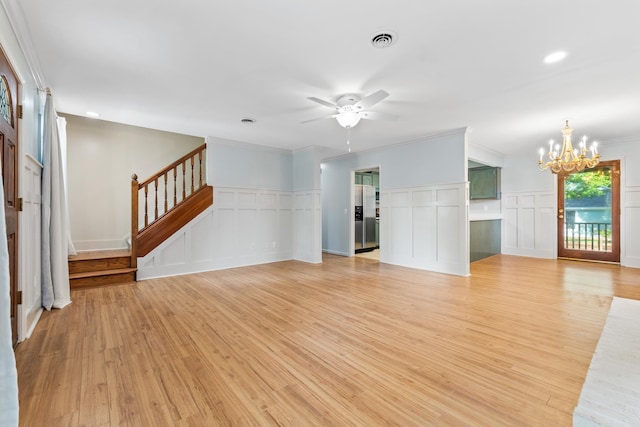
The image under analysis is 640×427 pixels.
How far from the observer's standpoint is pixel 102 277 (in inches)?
171

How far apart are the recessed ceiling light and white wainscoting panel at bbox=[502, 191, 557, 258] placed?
535cm

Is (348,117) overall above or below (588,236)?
above

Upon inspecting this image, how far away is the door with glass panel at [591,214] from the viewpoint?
5.95 metres

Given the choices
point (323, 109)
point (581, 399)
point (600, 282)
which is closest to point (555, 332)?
point (581, 399)

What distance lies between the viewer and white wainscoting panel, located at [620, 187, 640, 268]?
18.4ft

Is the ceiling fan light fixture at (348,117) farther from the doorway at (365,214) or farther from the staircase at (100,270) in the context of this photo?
the staircase at (100,270)

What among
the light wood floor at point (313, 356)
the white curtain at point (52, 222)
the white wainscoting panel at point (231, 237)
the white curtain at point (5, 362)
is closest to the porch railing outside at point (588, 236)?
the light wood floor at point (313, 356)

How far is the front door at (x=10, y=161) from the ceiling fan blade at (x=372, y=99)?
2.91 metres

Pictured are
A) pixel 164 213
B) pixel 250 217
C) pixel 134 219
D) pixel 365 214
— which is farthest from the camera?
pixel 365 214

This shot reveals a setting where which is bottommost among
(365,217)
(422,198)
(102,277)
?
(102,277)

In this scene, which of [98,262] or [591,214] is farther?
[591,214]

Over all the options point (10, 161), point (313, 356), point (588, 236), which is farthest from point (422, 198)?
point (10, 161)

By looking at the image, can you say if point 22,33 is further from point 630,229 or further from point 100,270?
point 630,229

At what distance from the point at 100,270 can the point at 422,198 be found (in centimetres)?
565
